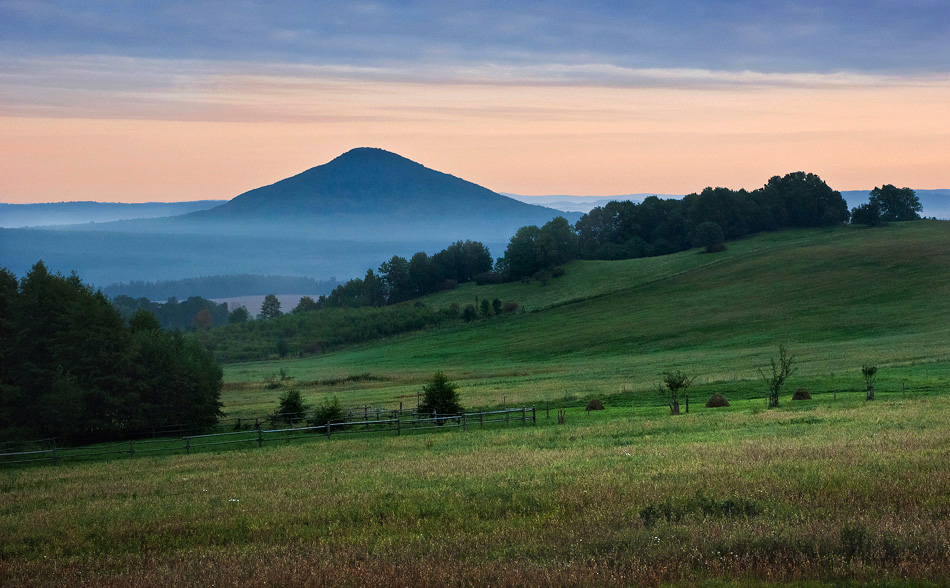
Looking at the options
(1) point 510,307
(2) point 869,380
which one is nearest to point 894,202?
(1) point 510,307

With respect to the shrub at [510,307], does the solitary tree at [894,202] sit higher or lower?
higher

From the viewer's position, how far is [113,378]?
1893 inches

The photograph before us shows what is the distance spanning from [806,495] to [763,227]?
442 ft

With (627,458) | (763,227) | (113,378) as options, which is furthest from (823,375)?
(763,227)

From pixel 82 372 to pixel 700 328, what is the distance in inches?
2404

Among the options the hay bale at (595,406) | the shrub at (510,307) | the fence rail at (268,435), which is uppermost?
the shrub at (510,307)

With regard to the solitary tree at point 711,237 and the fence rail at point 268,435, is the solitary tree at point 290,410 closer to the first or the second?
the fence rail at point 268,435

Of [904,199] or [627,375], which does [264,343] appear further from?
[904,199]

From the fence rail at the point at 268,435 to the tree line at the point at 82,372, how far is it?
698cm

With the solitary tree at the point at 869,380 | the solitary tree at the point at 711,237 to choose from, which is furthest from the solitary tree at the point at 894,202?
the solitary tree at the point at 869,380

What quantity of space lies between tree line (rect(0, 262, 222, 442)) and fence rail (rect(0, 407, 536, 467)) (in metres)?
6.98

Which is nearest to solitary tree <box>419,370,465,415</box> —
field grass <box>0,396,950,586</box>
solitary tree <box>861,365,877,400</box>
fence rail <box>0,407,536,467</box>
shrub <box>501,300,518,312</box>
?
fence rail <box>0,407,536,467</box>

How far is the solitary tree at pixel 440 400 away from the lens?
133 ft

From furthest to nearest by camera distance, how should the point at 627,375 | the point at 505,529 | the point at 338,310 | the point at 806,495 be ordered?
the point at 338,310, the point at 627,375, the point at 806,495, the point at 505,529
